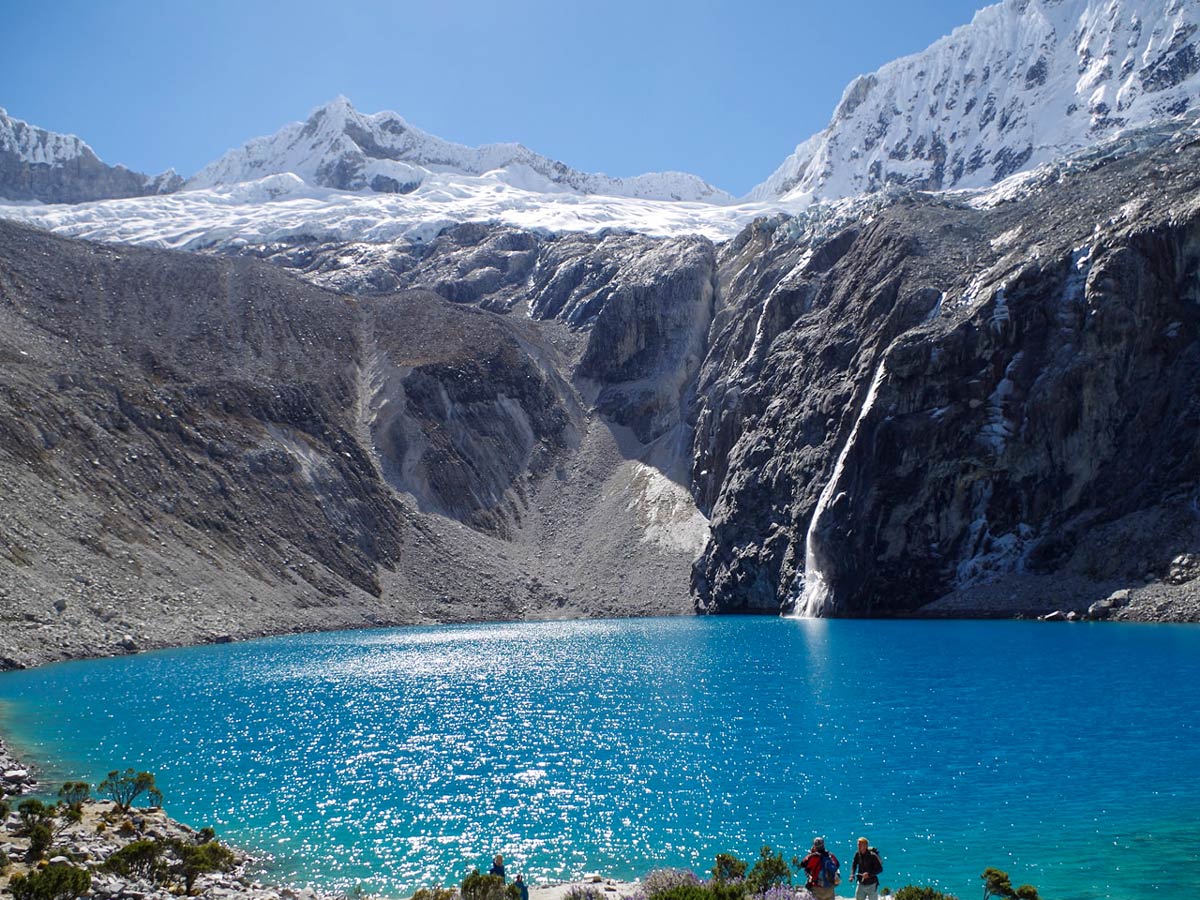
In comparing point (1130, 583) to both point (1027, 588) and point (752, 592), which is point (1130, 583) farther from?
point (752, 592)

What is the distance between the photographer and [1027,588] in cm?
6812

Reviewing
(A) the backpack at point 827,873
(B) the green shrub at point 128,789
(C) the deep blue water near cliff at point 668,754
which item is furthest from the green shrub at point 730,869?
(B) the green shrub at point 128,789

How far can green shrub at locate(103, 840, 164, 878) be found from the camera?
1667 cm

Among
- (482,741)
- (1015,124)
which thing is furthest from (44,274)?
(1015,124)

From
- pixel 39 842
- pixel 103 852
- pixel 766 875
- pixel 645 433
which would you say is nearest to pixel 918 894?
pixel 766 875

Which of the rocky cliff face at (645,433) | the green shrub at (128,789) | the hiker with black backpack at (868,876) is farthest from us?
the rocky cliff face at (645,433)

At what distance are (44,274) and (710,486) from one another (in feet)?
227

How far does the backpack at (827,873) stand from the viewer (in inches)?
587

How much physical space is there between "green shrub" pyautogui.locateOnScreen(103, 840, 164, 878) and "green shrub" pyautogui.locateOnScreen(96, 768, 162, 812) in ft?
18.2

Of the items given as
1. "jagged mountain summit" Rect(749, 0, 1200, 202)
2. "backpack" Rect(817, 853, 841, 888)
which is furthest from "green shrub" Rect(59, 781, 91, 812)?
"jagged mountain summit" Rect(749, 0, 1200, 202)

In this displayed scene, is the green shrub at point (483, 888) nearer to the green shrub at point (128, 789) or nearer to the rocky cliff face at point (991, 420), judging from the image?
the green shrub at point (128, 789)

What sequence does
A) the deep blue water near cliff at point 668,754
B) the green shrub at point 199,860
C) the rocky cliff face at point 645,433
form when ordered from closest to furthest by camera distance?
the green shrub at point 199,860 < the deep blue water near cliff at point 668,754 < the rocky cliff face at point 645,433

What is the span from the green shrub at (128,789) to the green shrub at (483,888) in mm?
10792

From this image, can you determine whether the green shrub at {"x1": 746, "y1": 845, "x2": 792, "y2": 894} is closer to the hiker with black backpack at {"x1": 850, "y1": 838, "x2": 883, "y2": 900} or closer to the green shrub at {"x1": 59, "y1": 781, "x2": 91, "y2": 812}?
the hiker with black backpack at {"x1": 850, "y1": 838, "x2": 883, "y2": 900}
